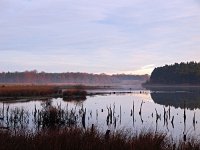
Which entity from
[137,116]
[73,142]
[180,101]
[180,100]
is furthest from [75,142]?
[180,100]

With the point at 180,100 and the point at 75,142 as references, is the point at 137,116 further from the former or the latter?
the point at 180,100

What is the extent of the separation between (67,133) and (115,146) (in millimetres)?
2073

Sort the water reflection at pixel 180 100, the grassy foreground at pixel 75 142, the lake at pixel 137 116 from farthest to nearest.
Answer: the water reflection at pixel 180 100, the lake at pixel 137 116, the grassy foreground at pixel 75 142

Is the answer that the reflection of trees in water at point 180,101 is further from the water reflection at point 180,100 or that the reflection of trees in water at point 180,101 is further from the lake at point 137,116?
the lake at point 137,116

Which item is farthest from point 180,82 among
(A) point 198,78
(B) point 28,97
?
(B) point 28,97

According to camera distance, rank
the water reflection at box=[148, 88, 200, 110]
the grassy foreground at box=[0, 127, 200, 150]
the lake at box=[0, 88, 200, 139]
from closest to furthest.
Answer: the grassy foreground at box=[0, 127, 200, 150] < the lake at box=[0, 88, 200, 139] < the water reflection at box=[148, 88, 200, 110]

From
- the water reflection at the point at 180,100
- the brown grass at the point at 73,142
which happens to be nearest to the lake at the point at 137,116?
the water reflection at the point at 180,100

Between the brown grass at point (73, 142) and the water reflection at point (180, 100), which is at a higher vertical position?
the brown grass at point (73, 142)

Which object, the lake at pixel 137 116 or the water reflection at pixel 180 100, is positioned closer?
the lake at pixel 137 116

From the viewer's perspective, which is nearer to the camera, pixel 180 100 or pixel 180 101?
pixel 180 101

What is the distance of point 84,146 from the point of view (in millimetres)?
13578

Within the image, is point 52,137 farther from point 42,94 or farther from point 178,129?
point 42,94

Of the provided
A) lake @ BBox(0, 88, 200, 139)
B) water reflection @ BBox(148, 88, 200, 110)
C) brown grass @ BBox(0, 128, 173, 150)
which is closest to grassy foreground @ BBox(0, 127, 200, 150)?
brown grass @ BBox(0, 128, 173, 150)

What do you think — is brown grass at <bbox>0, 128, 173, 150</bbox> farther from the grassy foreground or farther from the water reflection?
the water reflection
